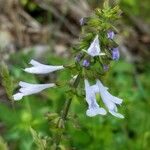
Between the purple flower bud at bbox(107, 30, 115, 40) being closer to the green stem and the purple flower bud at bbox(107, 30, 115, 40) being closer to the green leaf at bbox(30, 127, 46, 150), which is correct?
the green stem

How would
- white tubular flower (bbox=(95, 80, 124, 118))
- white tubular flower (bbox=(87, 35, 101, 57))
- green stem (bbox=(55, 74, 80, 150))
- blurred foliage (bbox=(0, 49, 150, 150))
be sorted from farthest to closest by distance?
blurred foliage (bbox=(0, 49, 150, 150)) < green stem (bbox=(55, 74, 80, 150)) < white tubular flower (bbox=(95, 80, 124, 118)) < white tubular flower (bbox=(87, 35, 101, 57))

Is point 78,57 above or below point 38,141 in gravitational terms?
above

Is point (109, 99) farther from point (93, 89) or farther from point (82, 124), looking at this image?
point (82, 124)

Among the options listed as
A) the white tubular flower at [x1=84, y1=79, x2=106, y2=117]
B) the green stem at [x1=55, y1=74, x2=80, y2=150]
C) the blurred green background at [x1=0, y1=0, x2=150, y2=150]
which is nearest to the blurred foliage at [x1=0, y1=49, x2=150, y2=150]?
the blurred green background at [x1=0, y1=0, x2=150, y2=150]

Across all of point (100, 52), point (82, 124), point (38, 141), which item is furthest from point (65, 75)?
point (100, 52)

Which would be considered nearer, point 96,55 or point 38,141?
point 96,55

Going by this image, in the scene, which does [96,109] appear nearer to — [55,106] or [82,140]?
Answer: [82,140]
